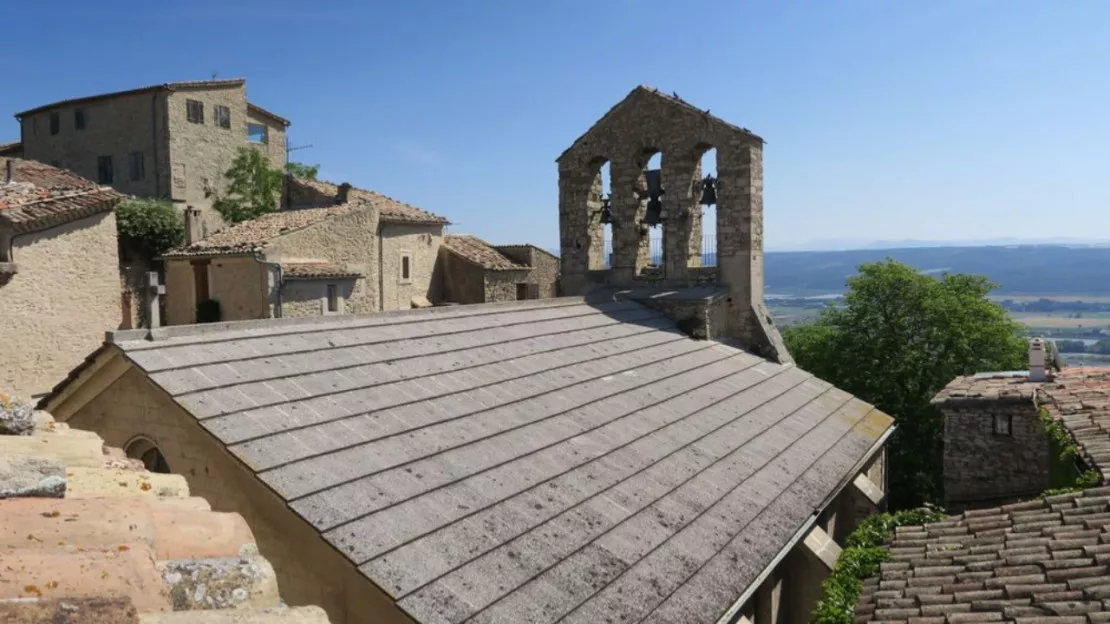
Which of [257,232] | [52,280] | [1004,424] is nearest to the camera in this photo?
[1004,424]

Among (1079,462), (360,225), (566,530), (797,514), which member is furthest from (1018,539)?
(360,225)

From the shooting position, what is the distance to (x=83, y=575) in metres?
2.65

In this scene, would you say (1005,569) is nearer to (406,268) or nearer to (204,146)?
(406,268)

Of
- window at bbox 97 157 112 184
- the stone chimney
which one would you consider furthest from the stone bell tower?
window at bbox 97 157 112 184

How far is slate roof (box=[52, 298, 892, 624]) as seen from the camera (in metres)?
5.21

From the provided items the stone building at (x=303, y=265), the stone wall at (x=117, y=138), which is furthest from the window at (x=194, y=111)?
the stone building at (x=303, y=265)

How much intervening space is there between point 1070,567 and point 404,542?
4.97 meters

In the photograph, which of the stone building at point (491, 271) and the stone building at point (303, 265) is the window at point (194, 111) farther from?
the stone building at point (491, 271)

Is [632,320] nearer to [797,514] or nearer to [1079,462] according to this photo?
[797,514]

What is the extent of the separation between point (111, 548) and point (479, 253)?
94.2 feet

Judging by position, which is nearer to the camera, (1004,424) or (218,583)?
(218,583)

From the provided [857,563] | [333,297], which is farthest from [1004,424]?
[333,297]

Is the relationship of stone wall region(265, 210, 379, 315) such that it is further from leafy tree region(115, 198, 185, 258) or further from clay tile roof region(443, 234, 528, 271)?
leafy tree region(115, 198, 185, 258)

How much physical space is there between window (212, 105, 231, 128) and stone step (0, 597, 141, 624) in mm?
36962
